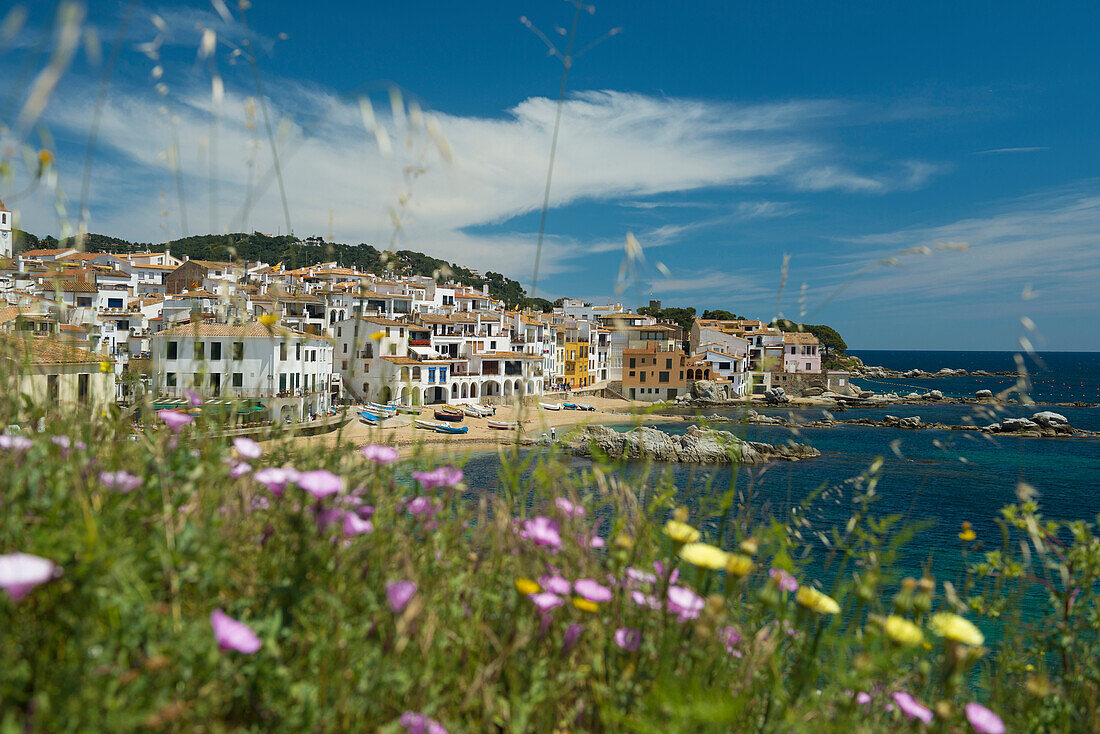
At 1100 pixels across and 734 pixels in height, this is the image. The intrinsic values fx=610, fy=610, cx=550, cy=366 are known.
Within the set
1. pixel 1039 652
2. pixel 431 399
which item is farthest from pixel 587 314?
pixel 1039 652

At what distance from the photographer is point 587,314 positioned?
8306cm

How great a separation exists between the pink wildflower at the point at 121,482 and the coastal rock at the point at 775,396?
67.4m

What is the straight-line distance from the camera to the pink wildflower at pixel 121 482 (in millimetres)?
1658

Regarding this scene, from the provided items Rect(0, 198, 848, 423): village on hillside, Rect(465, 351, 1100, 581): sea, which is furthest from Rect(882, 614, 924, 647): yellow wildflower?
Rect(0, 198, 848, 423): village on hillside

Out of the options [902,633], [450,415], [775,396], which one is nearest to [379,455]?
[902,633]

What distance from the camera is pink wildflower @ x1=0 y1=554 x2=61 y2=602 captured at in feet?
3.63

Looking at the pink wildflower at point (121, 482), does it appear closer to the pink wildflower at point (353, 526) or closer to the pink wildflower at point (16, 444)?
the pink wildflower at point (16, 444)

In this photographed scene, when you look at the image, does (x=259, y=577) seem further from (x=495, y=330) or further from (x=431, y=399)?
(x=495, y=330)

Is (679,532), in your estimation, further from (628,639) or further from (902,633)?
(902,633)

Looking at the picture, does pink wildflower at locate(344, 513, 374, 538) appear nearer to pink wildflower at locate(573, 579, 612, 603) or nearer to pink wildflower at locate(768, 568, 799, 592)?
pink wildflower at locate(573, 579, 612, 603)

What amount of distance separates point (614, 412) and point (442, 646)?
55820 millimetres

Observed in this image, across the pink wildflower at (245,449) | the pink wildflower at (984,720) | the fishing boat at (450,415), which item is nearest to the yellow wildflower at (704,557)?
the pink wildflower at (984,720)

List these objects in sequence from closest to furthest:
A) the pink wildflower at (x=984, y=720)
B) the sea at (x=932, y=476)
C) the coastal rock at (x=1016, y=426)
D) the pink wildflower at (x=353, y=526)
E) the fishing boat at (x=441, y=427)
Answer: the pink wildflower at (x=984, y=720)
the pink wildflower at (x=353, y=526)
the sea at (x=932, y=476)
the fishing boat at (x=441, y=427)
the coastal rock at (x=1016, y=426)

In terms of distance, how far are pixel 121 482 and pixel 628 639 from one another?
1.48 m
